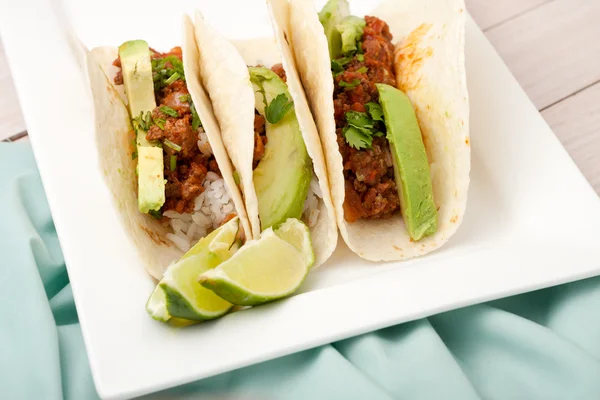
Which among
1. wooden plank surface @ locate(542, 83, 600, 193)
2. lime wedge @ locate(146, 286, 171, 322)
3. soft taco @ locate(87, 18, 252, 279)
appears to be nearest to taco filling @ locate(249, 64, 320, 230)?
soft taco @ locate(87, 18, 252, 279)

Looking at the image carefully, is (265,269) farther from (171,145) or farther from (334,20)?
(334,20)

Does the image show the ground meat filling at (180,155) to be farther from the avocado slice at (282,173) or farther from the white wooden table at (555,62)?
the white wooden table at (555,62)

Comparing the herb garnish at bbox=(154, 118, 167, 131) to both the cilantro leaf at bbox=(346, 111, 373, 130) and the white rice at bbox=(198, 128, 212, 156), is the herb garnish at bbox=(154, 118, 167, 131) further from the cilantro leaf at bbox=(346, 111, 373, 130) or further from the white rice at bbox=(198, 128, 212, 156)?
the cilantro leaf at bbox=(346, 111, 373, 130)

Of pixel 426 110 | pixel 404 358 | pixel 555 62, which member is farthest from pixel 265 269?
pixel 555 62

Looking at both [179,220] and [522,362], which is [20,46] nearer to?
[179,220]

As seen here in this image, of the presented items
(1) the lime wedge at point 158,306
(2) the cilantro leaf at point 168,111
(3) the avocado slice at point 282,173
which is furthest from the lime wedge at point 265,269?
(2) the cilantro leaf at point 168,111

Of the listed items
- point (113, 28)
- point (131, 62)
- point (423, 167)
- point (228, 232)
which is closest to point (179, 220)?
point (228, 232)
